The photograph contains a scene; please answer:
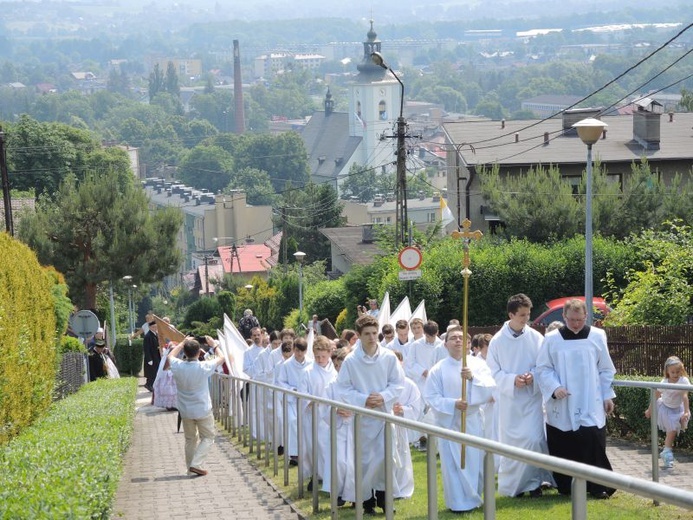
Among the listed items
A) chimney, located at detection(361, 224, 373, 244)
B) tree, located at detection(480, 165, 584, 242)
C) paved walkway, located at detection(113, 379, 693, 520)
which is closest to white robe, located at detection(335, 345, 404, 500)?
paved walkway, located at detection(113, 379, 693, 520)

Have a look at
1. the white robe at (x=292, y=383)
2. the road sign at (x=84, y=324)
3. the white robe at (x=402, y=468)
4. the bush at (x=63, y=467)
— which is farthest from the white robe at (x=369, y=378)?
the road sign at (x=84, y=324)

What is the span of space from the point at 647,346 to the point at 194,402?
8755 millimetres

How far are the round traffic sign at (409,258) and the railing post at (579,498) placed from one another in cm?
1841

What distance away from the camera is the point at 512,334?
10.8 m

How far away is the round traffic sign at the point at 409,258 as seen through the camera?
78.9ft

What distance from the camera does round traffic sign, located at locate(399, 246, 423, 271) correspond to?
2404 centimetres

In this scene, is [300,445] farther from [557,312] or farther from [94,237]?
[94,237]

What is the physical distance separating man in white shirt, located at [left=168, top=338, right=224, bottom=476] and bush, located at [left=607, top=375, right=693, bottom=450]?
414cm

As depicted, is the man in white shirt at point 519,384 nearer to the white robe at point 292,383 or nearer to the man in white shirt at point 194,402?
the white robe at point 292,383

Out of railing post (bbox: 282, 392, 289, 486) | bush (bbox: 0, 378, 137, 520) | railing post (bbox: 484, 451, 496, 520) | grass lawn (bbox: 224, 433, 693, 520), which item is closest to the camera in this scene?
grass lawn (bbox: 224, 433, 693, 520)

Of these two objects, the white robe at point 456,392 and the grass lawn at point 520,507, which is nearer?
the grass lawn at point 520,507

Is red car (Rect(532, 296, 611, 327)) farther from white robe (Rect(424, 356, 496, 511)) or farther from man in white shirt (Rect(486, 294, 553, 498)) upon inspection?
white robe (Rect(424, 356, 496, 511))

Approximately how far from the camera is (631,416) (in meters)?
13.3

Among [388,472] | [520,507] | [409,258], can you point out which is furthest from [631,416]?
[409,258]
